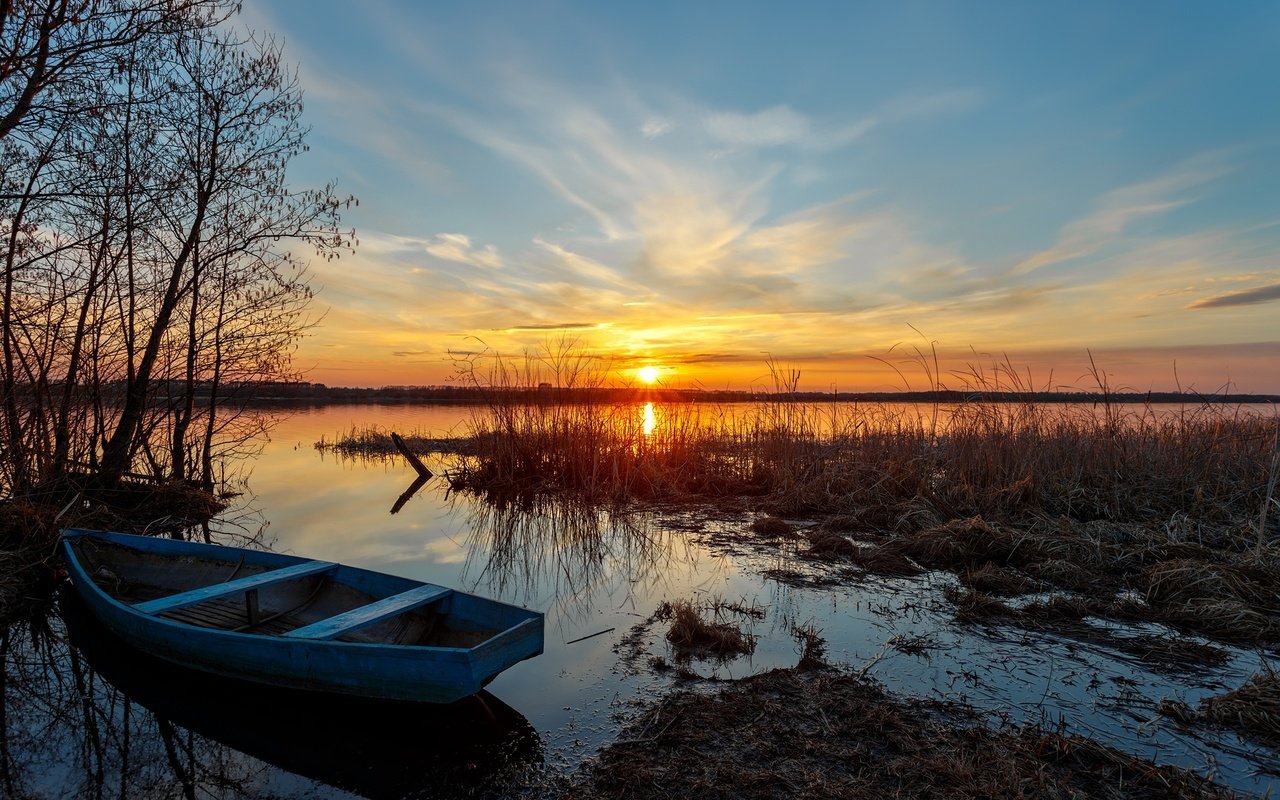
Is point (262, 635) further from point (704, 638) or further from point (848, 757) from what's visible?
point (848, 757)

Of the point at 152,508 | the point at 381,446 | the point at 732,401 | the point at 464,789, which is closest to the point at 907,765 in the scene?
the point at 464,789

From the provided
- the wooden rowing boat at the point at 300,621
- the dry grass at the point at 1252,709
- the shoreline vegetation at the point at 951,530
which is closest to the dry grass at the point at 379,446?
the shoreline vegetation at the point at 951,530

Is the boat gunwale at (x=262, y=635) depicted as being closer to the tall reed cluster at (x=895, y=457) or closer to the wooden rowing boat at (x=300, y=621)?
the wooden rowing boat at (x=300, y=621)

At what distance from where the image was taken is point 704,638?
407cm

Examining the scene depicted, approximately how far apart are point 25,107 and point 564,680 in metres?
6.48

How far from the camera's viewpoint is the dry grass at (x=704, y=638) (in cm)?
391

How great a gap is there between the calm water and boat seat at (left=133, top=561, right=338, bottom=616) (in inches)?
17.2

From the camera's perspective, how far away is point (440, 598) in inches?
148

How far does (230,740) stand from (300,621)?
4.23 ft

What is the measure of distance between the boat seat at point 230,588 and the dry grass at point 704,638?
2.55 metres

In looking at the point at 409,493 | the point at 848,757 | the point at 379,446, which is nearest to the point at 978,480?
the point at 848,757

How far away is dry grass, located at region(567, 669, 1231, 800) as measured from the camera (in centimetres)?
246

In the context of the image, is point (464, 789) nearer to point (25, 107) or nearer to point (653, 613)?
point (653, 613)

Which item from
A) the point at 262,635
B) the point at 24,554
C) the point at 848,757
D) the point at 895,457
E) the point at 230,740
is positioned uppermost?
the point at 895,457
